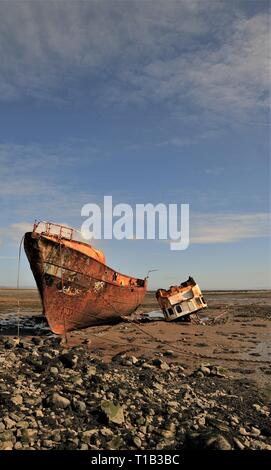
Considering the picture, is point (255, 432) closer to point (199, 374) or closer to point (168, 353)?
point (199, 374)

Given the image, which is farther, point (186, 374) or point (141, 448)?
point (186, 374)

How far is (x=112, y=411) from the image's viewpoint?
784 cm

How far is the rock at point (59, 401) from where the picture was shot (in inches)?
313

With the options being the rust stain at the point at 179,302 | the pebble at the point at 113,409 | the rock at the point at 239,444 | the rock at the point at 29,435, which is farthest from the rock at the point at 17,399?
the rust stain at the point at 179,302

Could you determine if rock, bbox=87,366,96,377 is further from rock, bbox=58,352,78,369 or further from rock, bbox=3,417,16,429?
rock, bbox=3,417,16,429

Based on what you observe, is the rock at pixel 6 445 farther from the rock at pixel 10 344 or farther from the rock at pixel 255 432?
the rock at pixel 10 344

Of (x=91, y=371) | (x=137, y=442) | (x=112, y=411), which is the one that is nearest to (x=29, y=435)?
(x=112, y=411)

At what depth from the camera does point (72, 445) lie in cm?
671

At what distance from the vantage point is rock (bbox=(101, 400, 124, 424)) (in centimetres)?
762

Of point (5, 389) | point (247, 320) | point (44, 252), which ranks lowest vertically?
point (247, 320)
